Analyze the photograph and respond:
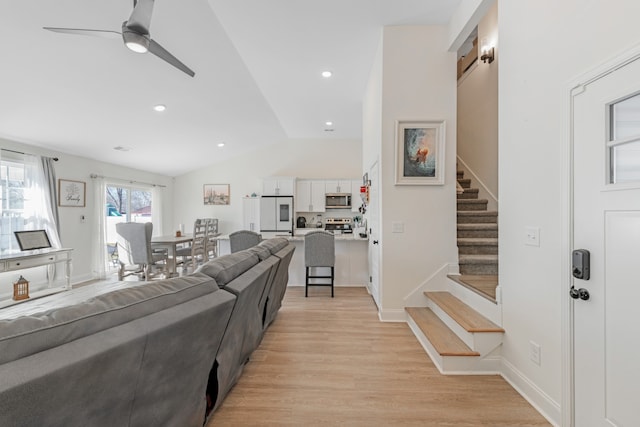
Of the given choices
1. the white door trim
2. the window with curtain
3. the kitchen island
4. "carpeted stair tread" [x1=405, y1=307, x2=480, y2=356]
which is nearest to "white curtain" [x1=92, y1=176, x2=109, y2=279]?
the window with curtain

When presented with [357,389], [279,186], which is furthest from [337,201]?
[357,389]

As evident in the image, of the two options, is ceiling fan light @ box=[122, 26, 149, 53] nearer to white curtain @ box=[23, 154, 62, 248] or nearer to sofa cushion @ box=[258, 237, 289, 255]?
sofa cushion @ box=[258, 237, 289, 255]

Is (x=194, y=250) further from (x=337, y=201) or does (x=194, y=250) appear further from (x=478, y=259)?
Answer: (x=478, y=259)

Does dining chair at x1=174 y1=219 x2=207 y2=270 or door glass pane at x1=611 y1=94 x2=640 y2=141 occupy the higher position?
door glass pane at x1=611 y1=94 x2=640 y2=141

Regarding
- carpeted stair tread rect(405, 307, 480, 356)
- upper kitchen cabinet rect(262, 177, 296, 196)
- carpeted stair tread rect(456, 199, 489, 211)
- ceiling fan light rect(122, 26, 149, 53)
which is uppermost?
ceiling fan light rect(122, 26, 149, 53)

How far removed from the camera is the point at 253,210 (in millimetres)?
8102

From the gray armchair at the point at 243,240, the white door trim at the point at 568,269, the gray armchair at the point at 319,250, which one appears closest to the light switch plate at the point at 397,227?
the gray armchair at the point at 319,250

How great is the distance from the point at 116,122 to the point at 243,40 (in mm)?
2637

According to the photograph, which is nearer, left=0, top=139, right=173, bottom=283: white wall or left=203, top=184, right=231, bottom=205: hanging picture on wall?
left=0, top=139, right=173, bottom=283: white wall

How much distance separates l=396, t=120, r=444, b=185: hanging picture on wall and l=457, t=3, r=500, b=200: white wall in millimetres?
1608

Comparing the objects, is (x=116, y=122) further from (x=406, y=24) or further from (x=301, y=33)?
(x=406, y=24)

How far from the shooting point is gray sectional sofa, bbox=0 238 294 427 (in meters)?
0.84

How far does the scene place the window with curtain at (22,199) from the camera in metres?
4.33

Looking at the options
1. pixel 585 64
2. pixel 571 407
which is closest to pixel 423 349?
pixel 571 407
